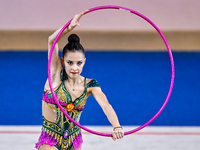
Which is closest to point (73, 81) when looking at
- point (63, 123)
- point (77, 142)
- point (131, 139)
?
point (63, 123)

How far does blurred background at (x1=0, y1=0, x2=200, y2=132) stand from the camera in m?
4.64

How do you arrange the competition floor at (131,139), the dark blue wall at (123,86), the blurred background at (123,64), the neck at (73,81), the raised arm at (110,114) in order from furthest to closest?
the dark blue wall at (123,86)
the blurred background at (123,64)
the competition floor at (131,139)
the neck at (73,81)
the raised arm at (110,114)

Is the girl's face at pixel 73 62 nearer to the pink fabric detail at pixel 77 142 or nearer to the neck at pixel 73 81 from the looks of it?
the neck at pixel 73 81

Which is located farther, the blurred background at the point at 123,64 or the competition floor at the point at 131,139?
the blurred background at the point at 123,64

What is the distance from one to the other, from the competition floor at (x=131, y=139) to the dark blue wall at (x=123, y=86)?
0.17 metres

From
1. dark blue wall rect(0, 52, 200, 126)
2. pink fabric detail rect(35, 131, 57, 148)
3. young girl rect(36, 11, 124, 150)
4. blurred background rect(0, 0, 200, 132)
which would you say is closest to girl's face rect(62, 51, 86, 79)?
young girl rect(36, 11, 124, 150)

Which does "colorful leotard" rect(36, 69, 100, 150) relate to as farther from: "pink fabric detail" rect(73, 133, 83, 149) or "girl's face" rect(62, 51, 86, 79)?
"girl's face" rect(62, 51, 86, 79)

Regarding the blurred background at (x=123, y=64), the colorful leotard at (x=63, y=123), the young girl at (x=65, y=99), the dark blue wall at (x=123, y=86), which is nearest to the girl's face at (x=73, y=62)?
the young girl at (x=65, y=99)

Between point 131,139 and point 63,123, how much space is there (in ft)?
7.39

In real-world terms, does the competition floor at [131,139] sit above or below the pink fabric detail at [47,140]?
Result: above

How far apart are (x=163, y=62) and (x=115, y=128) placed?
310cm

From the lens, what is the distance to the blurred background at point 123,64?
4.64m

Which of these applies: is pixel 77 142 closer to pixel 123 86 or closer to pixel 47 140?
pixel 47 140

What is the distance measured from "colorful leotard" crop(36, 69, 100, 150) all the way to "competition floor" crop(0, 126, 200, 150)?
161 cm
